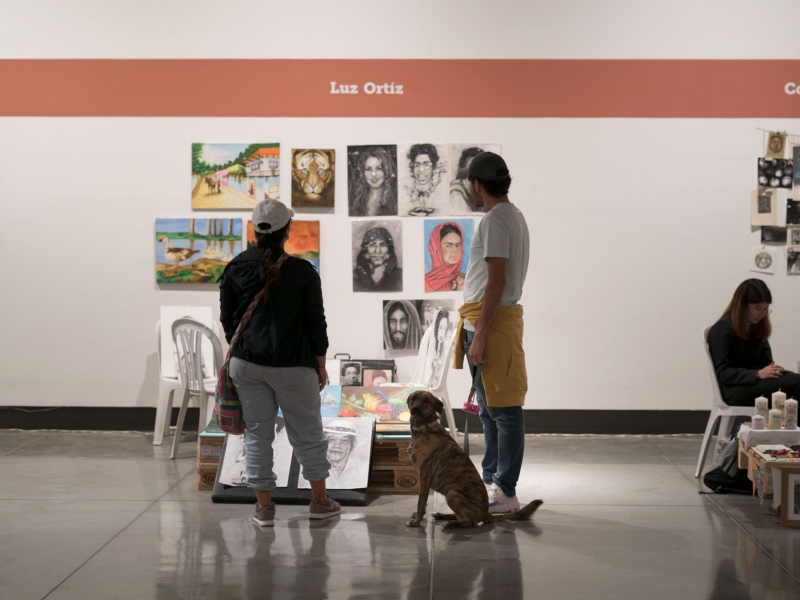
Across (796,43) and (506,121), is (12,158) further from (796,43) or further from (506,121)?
(796,43)

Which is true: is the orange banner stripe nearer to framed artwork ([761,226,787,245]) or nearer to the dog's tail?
framed artwork ([761,226,787,245])

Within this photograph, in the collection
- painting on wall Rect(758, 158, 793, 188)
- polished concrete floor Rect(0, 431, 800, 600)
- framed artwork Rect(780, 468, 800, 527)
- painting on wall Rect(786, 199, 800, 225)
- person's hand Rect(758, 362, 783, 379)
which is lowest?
polished concrete floor Rect(0, 431, 800, 600)

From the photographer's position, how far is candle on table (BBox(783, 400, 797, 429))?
4.77 metres

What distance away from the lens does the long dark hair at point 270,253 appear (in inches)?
154

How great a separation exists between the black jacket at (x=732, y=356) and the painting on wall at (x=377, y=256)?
2.28 metres

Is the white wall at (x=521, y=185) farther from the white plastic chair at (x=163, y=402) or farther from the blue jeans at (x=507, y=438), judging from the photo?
the blue jeans at (x=507, y=438)

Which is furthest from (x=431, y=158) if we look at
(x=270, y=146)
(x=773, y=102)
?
(x=773, y=102)

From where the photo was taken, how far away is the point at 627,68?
20.7 ft

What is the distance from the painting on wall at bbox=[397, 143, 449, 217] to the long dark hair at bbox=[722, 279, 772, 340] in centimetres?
217

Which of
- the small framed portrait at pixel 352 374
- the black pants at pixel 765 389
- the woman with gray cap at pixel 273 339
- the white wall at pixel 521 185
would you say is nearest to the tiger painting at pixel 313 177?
the white wall at pixel 521 185

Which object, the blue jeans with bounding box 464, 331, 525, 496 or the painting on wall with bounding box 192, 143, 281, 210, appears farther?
the painting on wall with bounding box 192, 143, 281, 210

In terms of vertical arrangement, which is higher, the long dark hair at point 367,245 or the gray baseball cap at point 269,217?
the gray baseball cap at point 269,217

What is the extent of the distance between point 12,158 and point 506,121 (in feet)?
12.0

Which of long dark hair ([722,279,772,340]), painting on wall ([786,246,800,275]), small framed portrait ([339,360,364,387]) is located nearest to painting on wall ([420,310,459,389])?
small framed portrait ([339,360,364,387])
